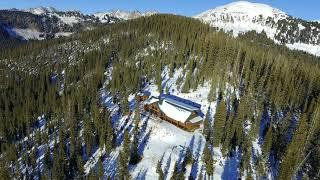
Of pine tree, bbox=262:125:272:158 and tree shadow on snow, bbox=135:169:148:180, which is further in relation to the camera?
pine tree, bbox=262:125:272:158

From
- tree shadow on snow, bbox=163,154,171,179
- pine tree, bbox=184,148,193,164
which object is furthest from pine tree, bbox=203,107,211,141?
tree shadow on snow, bbox=163,154,171,179

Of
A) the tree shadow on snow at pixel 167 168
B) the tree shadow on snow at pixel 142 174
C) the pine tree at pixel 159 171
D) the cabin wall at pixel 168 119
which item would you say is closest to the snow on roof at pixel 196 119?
the cabin wall at pixel 168 119

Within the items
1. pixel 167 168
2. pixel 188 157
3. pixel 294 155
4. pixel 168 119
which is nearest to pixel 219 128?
pixel 188 157

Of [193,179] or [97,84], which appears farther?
[97,84]

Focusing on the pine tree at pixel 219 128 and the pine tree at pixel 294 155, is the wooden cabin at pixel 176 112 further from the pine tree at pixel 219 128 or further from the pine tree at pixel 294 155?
the pine tree at pixel 294 155

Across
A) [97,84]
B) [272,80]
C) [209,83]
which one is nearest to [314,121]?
[272,80]

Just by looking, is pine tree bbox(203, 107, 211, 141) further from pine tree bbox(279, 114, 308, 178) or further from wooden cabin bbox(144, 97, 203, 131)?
pine tree bbox(279, 114, 308, 178)

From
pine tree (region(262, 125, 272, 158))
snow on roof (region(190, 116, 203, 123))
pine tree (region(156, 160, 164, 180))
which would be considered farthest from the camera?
snow on roof (region(190, 116, 203, 123))

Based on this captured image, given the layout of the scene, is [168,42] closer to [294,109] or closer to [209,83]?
[209,83]
